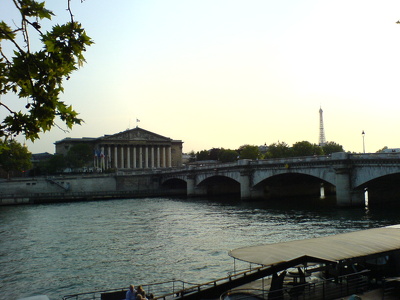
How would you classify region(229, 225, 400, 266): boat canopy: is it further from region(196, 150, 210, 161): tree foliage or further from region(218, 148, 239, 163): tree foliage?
region(196, 150, 210, 161): tree foliage

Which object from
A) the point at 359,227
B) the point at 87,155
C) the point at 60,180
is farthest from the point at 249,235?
the point at 87,155

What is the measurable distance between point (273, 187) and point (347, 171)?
25673 mm

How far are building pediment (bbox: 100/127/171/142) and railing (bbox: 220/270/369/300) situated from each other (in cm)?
14189

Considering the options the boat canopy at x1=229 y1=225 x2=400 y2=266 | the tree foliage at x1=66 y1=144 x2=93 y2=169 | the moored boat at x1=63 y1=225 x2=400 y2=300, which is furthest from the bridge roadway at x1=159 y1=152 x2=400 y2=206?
the tree foliage at x1=66 y1=144 x2=93 y2=169

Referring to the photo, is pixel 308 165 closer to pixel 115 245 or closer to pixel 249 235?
pixel 249 235

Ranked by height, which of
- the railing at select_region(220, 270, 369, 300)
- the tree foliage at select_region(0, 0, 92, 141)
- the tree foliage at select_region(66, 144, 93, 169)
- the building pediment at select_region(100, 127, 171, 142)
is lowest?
the railing at select_region(220, 270, 369, 300)

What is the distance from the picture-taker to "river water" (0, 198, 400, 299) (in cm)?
2564

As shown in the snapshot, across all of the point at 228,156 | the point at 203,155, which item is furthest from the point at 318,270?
the point at 203,155

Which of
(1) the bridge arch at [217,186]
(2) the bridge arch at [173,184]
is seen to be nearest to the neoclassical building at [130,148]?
(2) the bridge arch at [173,184]

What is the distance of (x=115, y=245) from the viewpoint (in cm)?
3544

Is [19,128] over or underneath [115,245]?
over

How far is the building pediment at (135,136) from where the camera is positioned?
157 metres

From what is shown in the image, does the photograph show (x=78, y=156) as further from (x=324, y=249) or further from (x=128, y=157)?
(x=324, y=249)

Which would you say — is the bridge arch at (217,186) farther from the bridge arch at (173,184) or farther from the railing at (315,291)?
the railing at (315,291)
